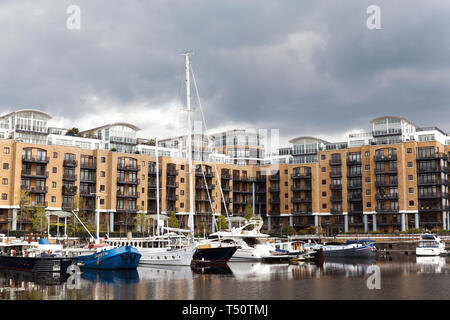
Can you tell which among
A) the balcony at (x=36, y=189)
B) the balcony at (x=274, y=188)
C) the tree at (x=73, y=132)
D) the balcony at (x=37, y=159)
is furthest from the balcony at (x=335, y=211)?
the balcony at (x=37, y=159)

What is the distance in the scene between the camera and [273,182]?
129500mm

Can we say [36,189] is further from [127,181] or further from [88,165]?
[127,181]

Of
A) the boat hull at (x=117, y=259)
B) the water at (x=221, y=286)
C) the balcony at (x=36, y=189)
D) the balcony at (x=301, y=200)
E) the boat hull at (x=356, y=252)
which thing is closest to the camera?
the water at (x=221, y=286)

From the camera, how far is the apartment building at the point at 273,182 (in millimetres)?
97938

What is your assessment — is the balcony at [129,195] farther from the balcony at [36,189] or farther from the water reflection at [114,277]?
the water reflection at [114,277]

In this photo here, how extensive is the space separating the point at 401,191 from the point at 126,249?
7660 centimetres

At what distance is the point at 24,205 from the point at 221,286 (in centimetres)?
6376

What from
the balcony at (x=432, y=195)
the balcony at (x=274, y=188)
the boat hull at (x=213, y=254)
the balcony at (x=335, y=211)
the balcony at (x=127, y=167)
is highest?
the balcony at (x=127, y=167)

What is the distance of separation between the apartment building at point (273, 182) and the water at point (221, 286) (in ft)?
165

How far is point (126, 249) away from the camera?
50.7 meters

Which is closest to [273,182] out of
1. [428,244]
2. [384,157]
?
A: [384,157]

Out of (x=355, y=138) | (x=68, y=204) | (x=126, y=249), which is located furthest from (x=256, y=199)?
(x=126, y=249)

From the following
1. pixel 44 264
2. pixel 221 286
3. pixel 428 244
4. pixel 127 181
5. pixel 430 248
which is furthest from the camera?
pixel 127 181

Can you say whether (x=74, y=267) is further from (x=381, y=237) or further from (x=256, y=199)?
(x=256, y=199)
